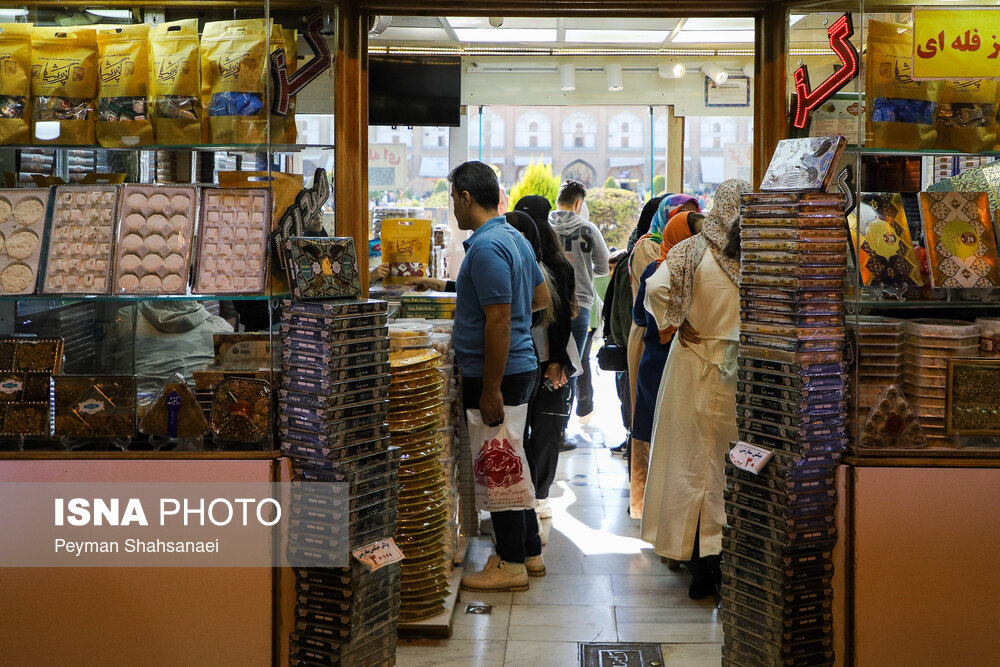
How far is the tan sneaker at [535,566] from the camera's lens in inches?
175

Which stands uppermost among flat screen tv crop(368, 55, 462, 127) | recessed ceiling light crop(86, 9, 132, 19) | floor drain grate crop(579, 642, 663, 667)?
flat screen tv crop(368, 55, 462, 127)

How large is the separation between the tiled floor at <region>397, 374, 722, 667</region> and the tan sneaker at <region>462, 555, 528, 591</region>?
0.13 ft

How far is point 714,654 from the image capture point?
3.56 m

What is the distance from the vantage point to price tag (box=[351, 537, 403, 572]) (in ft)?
9.71

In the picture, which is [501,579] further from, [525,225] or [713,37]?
[713,37]

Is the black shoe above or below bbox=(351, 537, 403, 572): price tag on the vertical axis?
below

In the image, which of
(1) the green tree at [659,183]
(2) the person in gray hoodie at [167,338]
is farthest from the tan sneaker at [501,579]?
(1) the green tree at [659,183]

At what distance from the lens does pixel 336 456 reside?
2916mm

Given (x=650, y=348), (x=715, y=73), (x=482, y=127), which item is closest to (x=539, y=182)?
(x=482, y=127)

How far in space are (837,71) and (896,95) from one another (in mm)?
194

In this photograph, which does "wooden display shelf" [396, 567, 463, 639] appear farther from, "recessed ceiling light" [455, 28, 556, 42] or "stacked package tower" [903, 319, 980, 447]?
"recessed ceiling light" [455, 28, 556, 42]

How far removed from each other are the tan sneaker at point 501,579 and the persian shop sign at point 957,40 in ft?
8.13

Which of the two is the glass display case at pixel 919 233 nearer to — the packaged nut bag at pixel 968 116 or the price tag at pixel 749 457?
the packaged nut bag at pixel 968 116

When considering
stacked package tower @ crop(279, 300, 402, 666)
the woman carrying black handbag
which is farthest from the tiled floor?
stacked package tower @ crop(279, 300, 402, 666)
